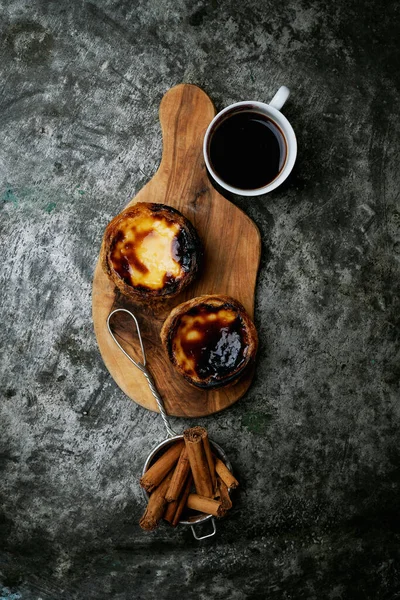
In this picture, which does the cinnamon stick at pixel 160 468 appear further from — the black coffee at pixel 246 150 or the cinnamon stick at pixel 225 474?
the black coffee at pixel 246 150

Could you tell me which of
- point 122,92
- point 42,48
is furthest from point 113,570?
point 42,48

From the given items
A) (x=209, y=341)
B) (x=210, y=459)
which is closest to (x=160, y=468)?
(x=210, y=459)

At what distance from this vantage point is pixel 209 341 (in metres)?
2.12

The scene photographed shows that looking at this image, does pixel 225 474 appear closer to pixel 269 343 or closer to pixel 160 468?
pixel 160 468

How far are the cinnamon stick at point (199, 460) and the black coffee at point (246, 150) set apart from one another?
1.03 m

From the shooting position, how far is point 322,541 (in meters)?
2.37

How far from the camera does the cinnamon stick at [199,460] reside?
2055 millimetres

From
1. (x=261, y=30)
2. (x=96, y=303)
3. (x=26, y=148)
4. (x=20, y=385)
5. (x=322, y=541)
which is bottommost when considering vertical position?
(x=322, y=541)

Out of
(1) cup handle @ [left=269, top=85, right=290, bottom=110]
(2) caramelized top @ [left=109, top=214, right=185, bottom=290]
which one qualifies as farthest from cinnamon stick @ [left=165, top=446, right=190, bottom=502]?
(1) cup handle @ [left=269, top=85, right=290, bottom=110]

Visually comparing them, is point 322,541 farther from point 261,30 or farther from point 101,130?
point 261,30

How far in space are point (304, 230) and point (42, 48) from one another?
1.47 m

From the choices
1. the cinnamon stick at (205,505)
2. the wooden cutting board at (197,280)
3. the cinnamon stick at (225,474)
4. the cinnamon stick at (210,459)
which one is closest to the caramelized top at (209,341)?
the wooden cutting board at (197,280)

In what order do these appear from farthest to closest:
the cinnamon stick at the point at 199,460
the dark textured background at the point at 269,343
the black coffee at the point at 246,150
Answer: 1. the dark textured background at the point at 269,343
2. the black coffee at the point at 246,150
3. the cinnamon stick at the point at 199,460

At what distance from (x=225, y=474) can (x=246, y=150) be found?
4.42 feet
